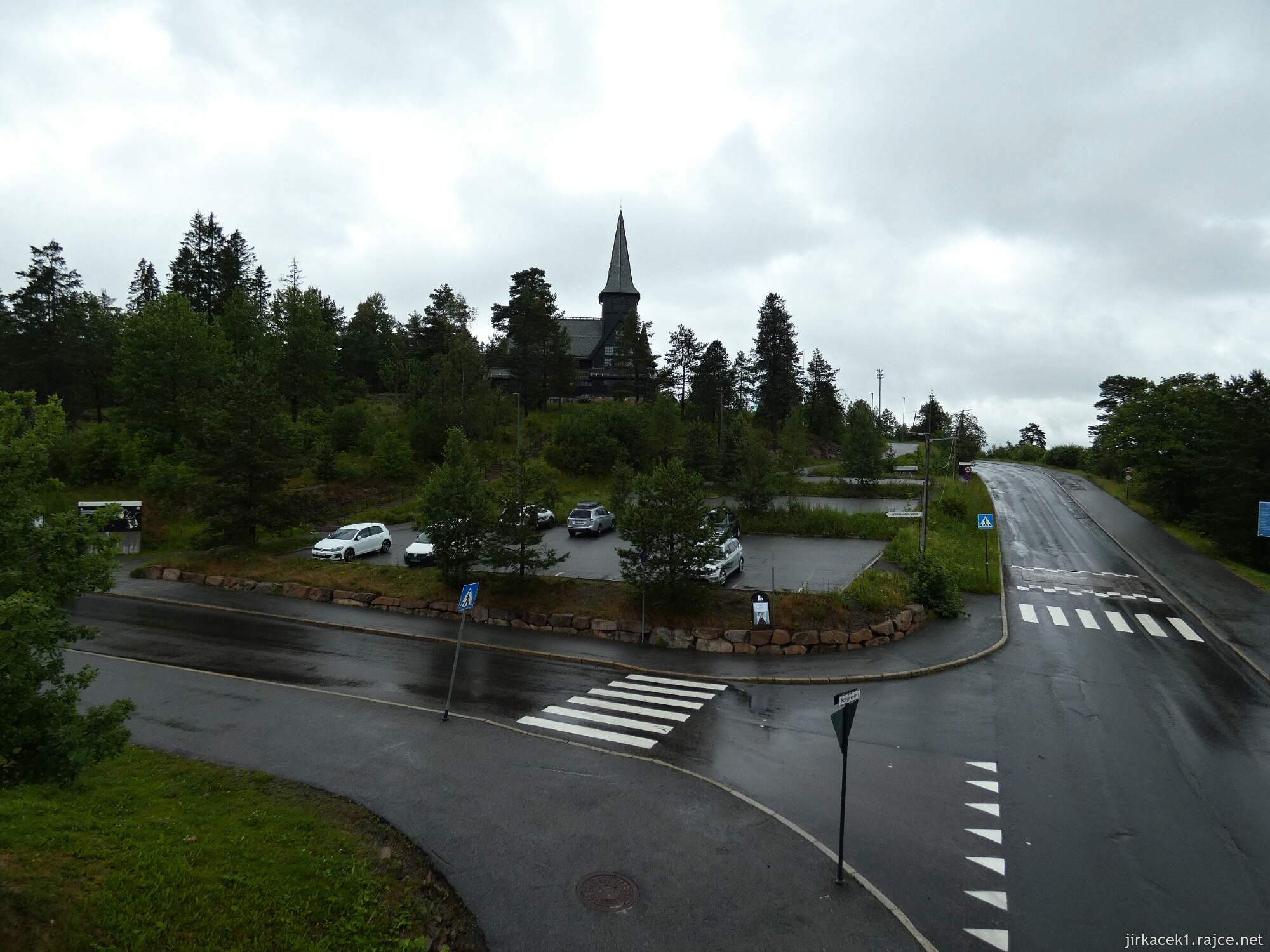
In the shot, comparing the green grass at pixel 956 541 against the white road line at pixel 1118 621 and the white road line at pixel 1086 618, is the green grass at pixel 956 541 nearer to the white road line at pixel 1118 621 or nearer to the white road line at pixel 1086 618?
the white road line at pixel 1086 618

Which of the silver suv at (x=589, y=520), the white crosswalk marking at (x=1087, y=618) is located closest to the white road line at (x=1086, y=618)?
the white crosswalk marking at (x=1087, y=618)

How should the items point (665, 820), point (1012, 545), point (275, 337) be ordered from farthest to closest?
point (275, 337), point (1012, 545), point (665, 820)

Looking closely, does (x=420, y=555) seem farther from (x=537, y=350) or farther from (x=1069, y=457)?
(x=1069, y=457)

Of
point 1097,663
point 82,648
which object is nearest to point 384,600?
point 82,648

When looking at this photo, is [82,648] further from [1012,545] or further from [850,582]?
[1012,545]

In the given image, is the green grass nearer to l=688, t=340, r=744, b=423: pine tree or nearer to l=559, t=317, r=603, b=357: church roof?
l=688, t=340, r=744, b=423: pine tree

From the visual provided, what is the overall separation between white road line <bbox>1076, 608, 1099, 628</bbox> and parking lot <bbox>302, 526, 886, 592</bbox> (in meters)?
7.95

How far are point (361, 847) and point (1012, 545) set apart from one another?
133ft

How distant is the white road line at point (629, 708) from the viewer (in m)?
14.6

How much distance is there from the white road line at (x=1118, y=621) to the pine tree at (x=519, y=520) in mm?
19807

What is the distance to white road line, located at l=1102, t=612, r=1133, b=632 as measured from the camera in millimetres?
22625

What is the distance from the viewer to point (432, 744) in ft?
41.3

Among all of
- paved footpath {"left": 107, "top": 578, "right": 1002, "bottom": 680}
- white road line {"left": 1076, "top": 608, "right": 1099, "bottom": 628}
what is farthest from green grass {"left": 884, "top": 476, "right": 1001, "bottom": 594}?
white road line {"left": 1076, "top": 608, "right": 1099, "bottom": 628}

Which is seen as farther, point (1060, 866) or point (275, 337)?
point (275, 337)
